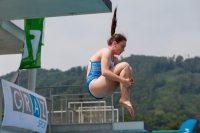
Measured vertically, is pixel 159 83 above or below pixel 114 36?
above

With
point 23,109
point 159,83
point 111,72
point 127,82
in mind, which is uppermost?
point 159,83

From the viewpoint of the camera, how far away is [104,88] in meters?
6.72

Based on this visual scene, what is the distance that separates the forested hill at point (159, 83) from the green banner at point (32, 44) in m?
73.0

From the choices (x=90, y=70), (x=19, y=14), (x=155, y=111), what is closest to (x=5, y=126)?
(x=19, y=14)

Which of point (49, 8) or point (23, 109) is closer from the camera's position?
point (49, 8)

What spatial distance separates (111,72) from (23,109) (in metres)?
6.81

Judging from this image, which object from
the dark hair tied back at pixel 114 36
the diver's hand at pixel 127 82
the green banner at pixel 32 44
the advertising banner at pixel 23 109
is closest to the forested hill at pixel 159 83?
the green banner at pixel 32 44

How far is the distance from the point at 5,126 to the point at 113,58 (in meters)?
6.02

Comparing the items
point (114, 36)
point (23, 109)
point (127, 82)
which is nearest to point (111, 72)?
point (127, 82)

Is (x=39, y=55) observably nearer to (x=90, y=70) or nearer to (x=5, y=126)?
(x=5, y=126)

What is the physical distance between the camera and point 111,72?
6.48 meters

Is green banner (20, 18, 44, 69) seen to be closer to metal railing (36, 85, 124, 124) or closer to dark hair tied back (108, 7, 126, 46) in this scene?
metal railing (36, 85, 124, 124)

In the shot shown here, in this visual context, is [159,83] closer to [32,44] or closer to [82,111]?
[82,111]

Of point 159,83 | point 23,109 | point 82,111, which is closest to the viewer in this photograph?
point 23,109
